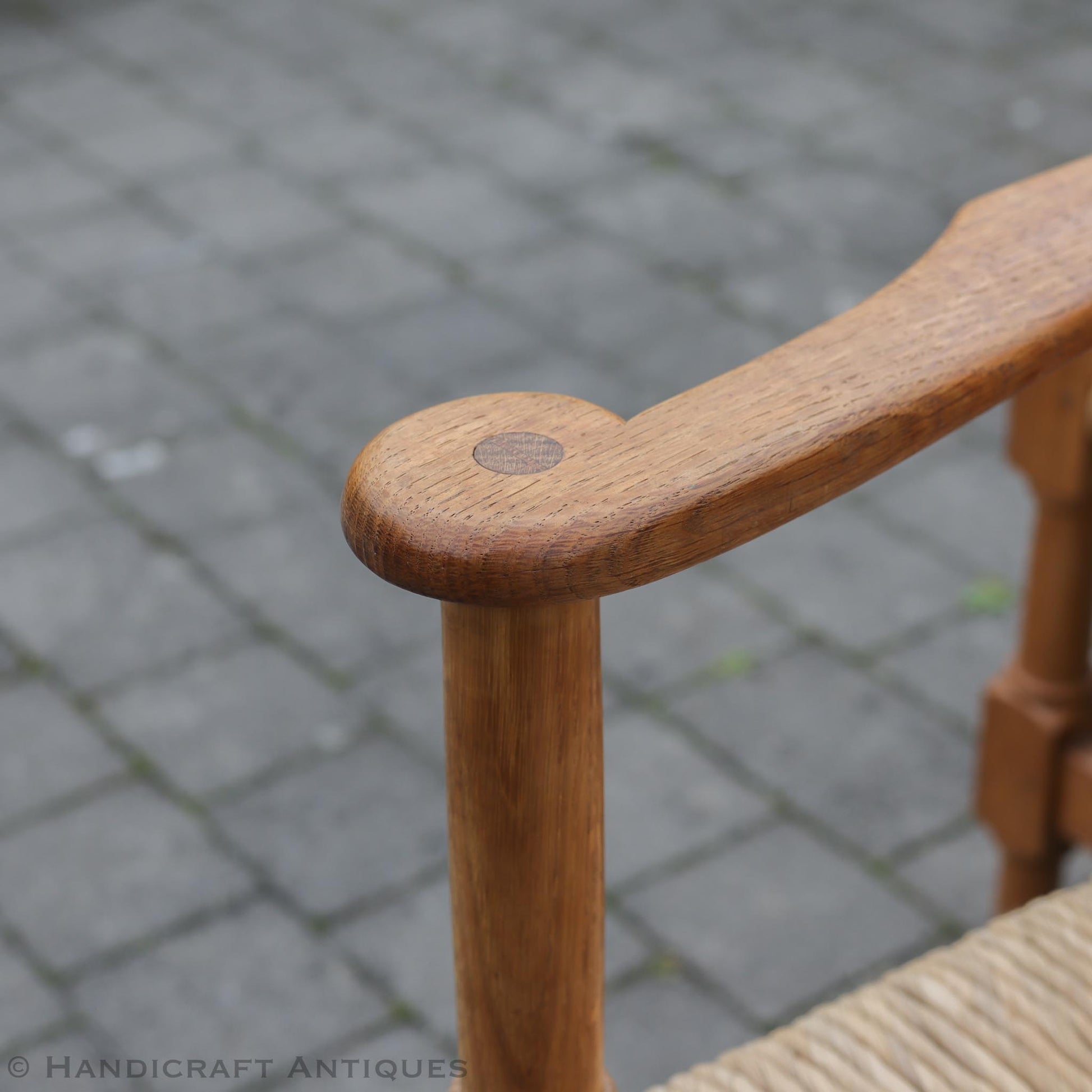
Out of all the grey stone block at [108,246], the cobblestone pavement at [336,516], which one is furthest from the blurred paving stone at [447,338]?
the grey stone block at [108,246]

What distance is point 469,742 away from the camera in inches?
31.6

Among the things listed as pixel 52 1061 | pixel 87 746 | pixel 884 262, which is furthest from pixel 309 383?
pixel 52 1061

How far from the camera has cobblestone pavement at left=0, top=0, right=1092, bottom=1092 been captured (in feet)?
6.98

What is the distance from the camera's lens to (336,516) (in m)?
2.87

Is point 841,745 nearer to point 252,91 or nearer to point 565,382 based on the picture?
point 565,382

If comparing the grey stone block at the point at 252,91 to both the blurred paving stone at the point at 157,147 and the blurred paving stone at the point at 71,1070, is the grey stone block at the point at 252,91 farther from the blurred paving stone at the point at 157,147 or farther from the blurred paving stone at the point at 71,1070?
the blurred paving stone at the point at 71,1070

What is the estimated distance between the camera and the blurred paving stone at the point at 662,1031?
6.44 feet

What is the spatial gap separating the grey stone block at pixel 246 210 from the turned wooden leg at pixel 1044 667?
8.07ft

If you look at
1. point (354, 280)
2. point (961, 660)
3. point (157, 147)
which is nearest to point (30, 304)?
point (354, 280)

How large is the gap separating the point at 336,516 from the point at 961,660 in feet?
3.69

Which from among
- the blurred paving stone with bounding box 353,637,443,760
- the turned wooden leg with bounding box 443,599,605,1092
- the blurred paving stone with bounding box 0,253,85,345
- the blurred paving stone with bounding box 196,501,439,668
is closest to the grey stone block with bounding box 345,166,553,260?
the blurred paving stone with bounding box 0,253,85,345

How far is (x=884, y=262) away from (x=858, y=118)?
885 mm

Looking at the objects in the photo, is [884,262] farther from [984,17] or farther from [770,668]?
[984,17]

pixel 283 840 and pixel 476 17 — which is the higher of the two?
pixel 476 17
